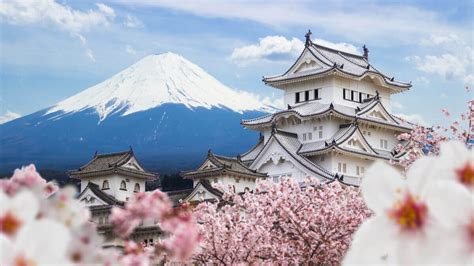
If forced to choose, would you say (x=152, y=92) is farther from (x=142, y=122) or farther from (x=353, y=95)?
(x=353, y=95)

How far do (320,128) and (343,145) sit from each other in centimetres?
257

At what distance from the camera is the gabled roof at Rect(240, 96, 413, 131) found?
39.0 m

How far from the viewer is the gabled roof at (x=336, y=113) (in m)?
39.0

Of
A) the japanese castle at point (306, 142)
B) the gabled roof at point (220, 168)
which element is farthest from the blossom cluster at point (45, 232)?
the gabled roof at point (220, 168)

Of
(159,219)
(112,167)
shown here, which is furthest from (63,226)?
(112,167)

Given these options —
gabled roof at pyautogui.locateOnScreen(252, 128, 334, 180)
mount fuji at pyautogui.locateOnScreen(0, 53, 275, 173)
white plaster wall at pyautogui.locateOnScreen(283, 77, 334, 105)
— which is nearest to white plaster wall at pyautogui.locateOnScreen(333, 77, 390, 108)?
white plaster wall at pyautogui.locateOnScreen(283, 77, 334, 105)

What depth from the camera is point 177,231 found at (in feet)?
8.21

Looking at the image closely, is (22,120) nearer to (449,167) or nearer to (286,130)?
(286,130)

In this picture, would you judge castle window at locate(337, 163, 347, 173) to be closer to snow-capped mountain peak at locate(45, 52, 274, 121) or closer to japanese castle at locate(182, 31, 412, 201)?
japanese castle at locate(182, 31, 412, 201)

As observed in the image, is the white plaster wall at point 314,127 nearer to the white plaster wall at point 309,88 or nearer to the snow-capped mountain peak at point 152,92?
the white plaster wall at point 309,88

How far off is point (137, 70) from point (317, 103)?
105 m

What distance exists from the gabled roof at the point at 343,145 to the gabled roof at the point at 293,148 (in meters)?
0.44

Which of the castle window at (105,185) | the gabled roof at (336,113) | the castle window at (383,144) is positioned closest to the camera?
the gabled roof at (336,113)

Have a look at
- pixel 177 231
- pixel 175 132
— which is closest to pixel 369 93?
pixel 177 231
